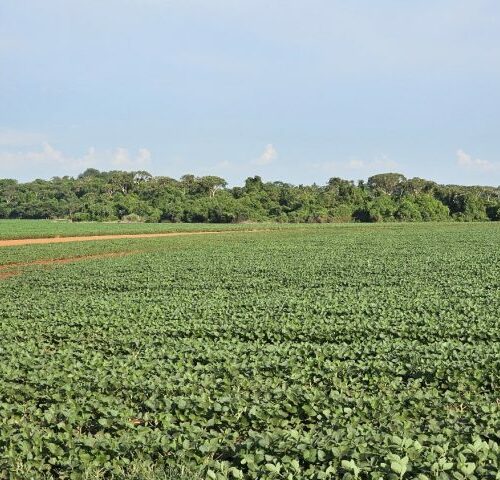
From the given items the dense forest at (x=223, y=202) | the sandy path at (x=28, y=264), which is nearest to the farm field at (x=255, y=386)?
the sandy path at (x=28, y=264)

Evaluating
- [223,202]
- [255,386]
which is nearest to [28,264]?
[255,386]

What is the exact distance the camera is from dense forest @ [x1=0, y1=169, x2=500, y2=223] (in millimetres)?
114500

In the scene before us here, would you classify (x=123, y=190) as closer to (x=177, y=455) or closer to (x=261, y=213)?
(x=261, y=213)

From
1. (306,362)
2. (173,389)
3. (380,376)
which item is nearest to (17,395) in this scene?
(173,389)

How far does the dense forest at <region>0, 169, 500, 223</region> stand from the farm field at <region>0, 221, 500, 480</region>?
97.2m

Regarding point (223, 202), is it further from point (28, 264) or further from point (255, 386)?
point (255, 386)

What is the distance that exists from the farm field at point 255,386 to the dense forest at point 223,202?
319ft

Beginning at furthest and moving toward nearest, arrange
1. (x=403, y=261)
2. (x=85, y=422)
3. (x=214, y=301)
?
1. (x=403, y=261)
2. (x=214, y=301)
3. (x=85, y=422)

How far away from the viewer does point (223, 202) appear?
382 feet

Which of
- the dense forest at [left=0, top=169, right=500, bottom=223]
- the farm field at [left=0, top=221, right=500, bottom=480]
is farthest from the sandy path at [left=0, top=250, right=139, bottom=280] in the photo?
the dense forest at [left=0, top=169, right=500, bottom=223]

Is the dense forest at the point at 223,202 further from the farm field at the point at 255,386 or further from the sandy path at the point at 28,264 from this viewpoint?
the farm field at the point at 255,386

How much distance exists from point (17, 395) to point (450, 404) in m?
6.01

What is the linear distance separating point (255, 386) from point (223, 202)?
109 meters

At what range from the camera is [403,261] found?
27.0 m
